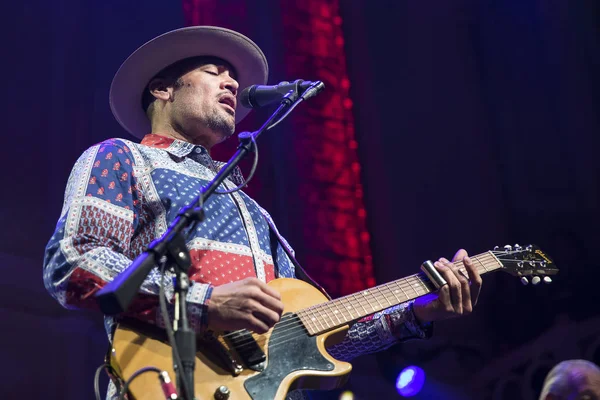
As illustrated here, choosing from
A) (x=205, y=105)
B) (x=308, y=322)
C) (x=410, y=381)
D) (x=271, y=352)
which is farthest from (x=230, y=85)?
(x=410, y=381)

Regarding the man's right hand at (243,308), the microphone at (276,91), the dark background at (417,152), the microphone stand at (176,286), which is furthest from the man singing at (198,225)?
the dark background at (417,152)

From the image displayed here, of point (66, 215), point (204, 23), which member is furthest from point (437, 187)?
point (66, 215)

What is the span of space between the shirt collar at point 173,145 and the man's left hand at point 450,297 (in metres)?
1.14

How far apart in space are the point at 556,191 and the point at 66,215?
3.48 meters

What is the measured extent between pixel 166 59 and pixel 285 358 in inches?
69.2

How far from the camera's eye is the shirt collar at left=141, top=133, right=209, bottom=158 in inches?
108

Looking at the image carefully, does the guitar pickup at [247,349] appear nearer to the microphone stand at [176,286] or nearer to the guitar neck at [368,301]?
the guitar neck at [368,301]

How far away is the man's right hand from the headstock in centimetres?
133

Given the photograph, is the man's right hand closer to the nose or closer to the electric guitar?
the electric guitar

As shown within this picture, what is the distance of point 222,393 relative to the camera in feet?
6.27

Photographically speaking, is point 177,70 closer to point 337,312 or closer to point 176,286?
point 337,312

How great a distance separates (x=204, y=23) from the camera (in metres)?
4.49

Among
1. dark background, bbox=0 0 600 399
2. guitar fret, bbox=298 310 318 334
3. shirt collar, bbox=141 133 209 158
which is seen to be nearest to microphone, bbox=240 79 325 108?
shirt collar, bbox=141 133 209 158

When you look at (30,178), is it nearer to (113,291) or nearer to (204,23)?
(204,23)
